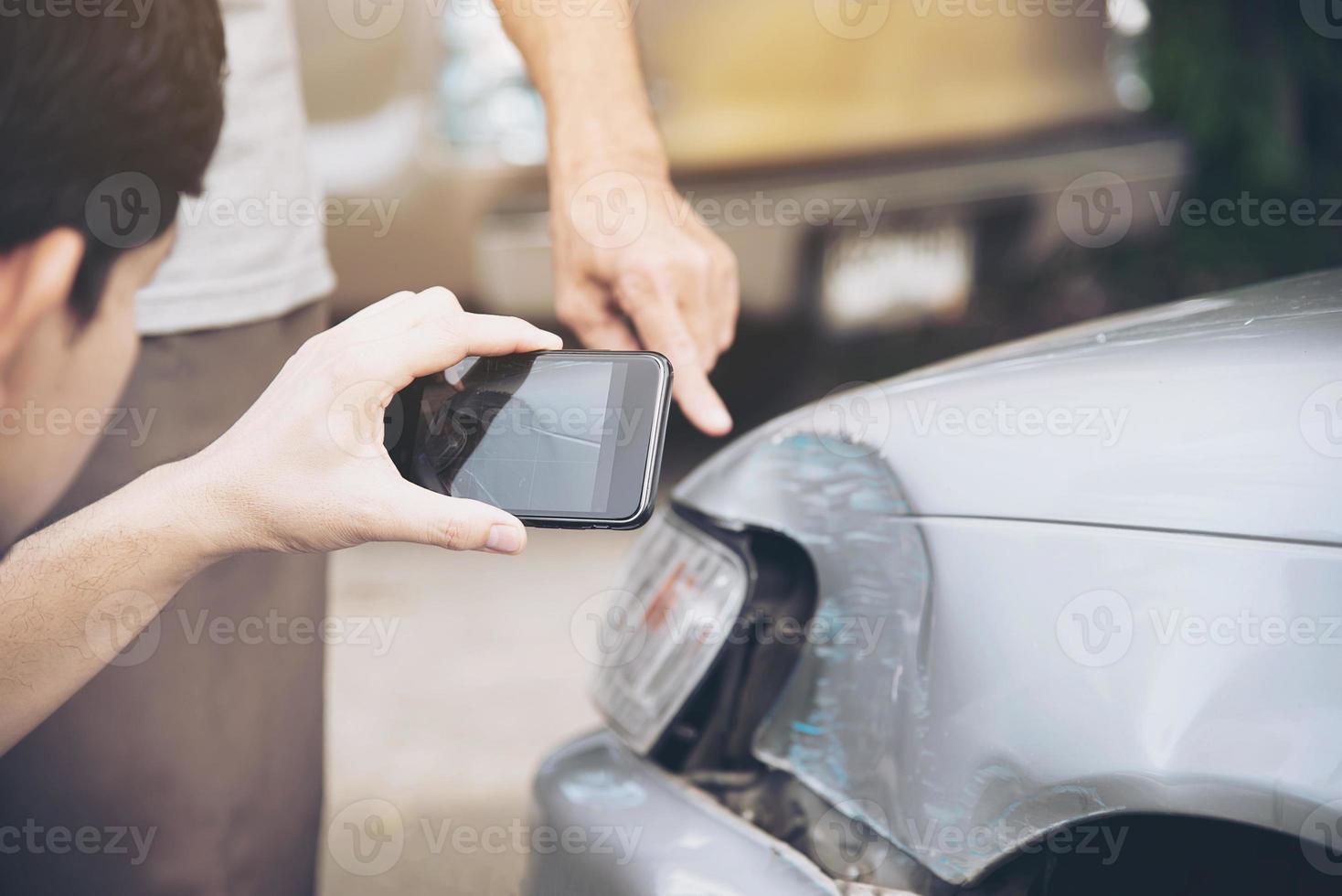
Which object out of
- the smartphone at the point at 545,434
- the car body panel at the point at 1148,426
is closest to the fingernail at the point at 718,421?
the car body panel at the point at 1148,426

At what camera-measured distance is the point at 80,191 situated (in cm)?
134

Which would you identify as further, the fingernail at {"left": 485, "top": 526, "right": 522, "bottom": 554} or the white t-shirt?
the white t-shirt

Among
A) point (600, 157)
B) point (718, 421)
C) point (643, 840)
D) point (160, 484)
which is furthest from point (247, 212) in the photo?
point (643, 840)

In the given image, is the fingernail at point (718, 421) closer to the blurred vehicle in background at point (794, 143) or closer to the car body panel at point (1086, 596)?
the car body panel at point (1086, 596)

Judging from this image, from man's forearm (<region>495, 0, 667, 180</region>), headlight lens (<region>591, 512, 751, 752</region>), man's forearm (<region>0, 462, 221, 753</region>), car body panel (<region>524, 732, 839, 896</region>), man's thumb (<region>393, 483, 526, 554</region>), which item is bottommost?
car body panel (<region>524, 732, 839, 896</region>)

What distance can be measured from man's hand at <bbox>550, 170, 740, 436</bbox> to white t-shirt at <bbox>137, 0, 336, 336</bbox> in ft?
1.15

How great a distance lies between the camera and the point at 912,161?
3.80 meters

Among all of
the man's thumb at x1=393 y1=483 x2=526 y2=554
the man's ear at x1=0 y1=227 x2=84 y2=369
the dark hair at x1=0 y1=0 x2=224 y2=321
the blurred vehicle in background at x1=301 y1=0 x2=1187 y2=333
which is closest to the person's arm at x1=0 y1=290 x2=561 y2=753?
the man's thumb at x1=393 y1=483 x2=526 y2=554

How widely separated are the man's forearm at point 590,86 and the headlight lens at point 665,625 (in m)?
0.46

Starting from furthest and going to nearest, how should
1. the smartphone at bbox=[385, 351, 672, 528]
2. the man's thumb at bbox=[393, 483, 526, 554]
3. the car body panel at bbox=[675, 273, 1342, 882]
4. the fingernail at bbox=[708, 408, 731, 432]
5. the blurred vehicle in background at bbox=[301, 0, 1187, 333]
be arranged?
1. the blurred vehicle in background at bbox=[301, 0, 1187, 333]
2. the fingernail at bbox=[708, 408, 731, 432]
3. the smartphone at bbox=[385, 351, 672, 528]
4. the man's thumb at bbox=[393, 483, 526, 554]
5. the car body panel at bbox=[675, 273, 1342, 882]

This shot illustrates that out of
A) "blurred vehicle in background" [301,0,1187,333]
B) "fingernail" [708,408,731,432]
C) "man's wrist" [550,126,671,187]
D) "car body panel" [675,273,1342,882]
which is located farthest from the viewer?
"blurred vehicle in background" [301,0,1187,333]

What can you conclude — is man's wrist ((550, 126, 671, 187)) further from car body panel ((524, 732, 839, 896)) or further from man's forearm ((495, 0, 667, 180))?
car body panel ((524, 732, 839, 896))

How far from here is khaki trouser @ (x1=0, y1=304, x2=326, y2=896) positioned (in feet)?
4.72

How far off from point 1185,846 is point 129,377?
4.03 ft
